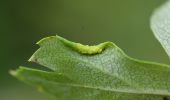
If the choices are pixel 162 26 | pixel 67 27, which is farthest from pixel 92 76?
pixel 67 27

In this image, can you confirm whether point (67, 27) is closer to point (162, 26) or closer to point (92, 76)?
point (162, 26)

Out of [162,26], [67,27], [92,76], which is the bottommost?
[92,76]

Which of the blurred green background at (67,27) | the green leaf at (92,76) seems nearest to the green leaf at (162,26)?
the green leaf at (92,76)

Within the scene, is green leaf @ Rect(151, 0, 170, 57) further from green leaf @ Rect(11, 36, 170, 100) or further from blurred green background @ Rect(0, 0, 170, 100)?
blurred green background @ Rect(0, 0, 170, 100)

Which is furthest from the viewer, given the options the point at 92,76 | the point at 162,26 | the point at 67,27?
the point at 67,27

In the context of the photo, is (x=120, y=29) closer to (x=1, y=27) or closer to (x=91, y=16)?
(x=91, y=16)

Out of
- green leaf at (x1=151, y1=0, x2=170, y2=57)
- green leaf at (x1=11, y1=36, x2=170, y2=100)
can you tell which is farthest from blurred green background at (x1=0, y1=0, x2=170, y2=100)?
green leaf at (x1=11, y1=36, x2=170, y2=100)
